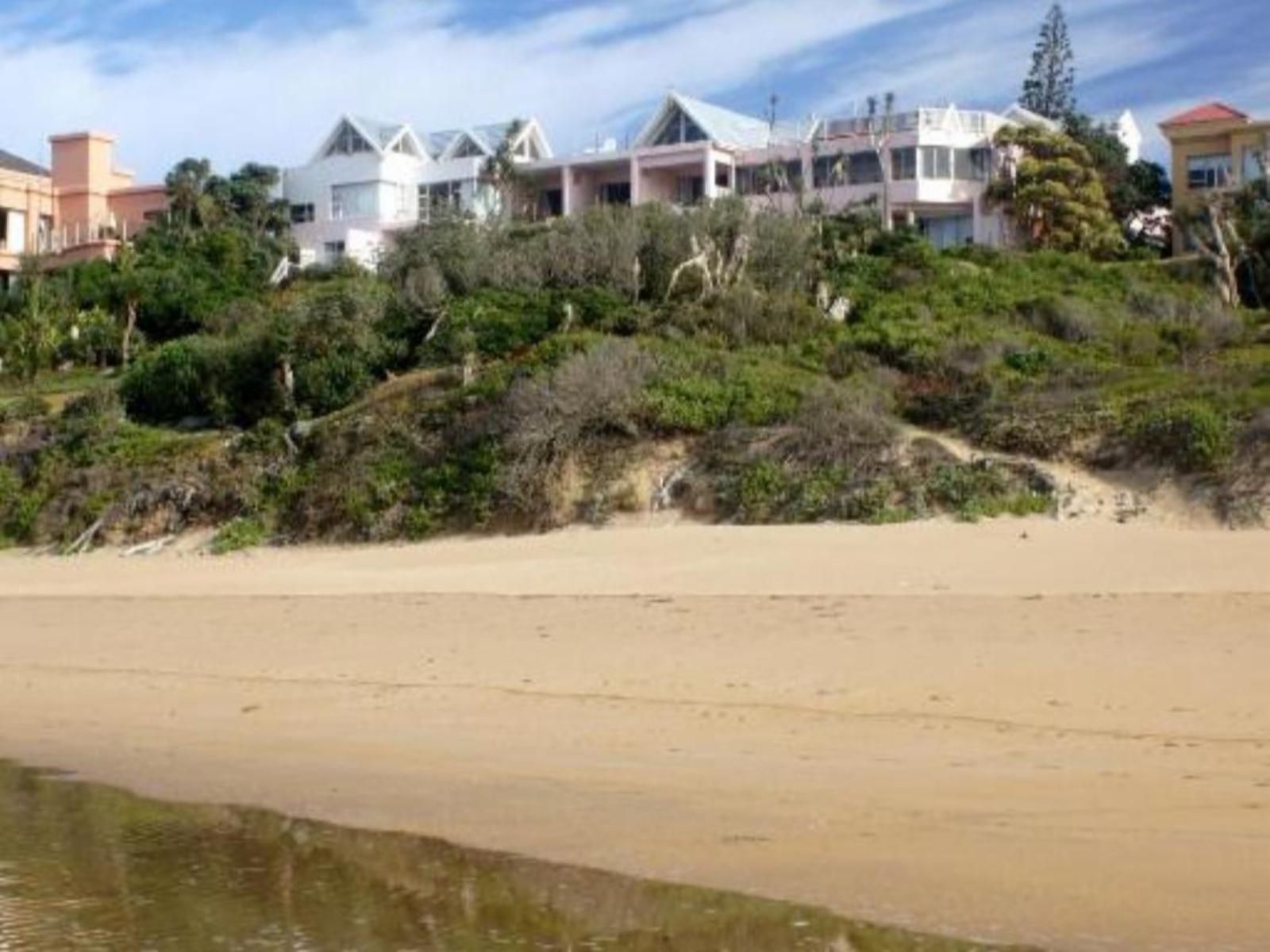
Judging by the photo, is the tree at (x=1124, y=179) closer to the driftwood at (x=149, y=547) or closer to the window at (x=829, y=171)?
the window at (x=829, y=171)

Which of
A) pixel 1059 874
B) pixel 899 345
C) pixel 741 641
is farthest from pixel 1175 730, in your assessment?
A: pixel 899 345

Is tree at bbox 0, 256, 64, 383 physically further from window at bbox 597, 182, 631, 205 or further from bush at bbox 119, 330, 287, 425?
window at bbox 597, 182, 631, 205

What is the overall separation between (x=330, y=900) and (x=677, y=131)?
57.6m

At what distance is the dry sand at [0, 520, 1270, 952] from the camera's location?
684 cm

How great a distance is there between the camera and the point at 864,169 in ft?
189

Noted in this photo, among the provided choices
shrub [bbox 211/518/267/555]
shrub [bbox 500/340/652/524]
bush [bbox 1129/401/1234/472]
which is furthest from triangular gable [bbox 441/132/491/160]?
bush [bbox 1129/401/1234/472]

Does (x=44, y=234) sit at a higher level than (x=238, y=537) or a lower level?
higher

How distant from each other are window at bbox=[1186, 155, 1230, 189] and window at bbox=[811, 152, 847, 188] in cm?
1180

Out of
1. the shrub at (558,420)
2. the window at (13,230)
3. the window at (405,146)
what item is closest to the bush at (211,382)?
the shrub at (558,420)

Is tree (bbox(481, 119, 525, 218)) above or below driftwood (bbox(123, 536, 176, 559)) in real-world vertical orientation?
above

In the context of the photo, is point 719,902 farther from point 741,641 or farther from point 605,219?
point 605,219

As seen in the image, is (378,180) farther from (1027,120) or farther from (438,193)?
(1027,120)

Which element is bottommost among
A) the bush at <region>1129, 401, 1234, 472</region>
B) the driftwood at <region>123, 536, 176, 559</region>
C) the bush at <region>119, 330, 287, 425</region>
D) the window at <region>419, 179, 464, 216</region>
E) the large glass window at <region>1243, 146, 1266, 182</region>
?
the driftwood at <region>123, 536, 176, 559</region>

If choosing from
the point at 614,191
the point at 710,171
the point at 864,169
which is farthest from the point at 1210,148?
the point at 614,191
